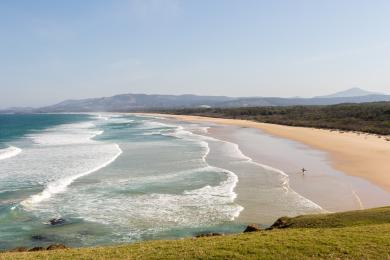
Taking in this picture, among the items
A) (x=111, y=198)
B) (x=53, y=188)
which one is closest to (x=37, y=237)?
(x=111, y=198)

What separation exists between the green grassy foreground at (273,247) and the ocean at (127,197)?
4.67m

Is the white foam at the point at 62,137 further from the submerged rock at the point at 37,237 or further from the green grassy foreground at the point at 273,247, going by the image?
the green grassy foreground at the point at 273,247

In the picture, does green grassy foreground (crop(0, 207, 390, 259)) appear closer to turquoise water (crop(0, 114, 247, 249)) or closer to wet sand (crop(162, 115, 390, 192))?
turquoise water (crop(0, 114, 247, 249))

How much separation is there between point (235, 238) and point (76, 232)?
8.59 meters

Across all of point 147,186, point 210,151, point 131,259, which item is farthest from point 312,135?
point 131,259

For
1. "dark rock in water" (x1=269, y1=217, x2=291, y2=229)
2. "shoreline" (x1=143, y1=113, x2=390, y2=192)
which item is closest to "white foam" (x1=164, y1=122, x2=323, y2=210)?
"shoreline" (x1=143, y1=113, x2=390, y2=192)

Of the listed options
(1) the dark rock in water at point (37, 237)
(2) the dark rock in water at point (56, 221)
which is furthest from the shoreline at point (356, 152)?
(1) the dark rock in water at point (37, 237)

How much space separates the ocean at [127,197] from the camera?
66.6ft

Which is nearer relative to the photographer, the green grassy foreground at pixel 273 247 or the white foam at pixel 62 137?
the green grassy foreground at pixel 273 247

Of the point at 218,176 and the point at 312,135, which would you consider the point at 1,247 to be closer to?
the point at 218,176

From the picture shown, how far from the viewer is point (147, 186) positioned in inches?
1155

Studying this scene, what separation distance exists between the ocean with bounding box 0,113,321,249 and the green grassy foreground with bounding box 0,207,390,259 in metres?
4.67

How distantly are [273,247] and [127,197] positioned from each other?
14.9m

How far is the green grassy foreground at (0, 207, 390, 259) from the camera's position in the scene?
487 inches
